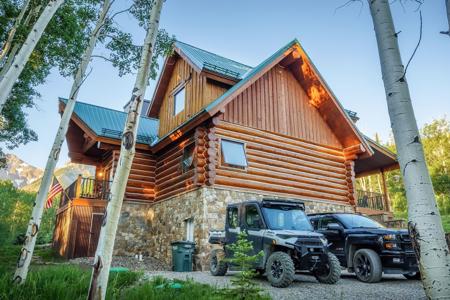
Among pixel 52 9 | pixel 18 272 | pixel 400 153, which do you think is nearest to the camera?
pixel 400 153

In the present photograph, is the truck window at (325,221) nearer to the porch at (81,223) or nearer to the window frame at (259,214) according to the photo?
the window frame at (259,214)

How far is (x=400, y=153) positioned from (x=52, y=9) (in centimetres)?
771

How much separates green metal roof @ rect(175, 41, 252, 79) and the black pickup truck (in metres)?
8.27

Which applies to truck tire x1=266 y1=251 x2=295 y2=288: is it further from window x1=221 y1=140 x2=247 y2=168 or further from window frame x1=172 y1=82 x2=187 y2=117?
window frame x1=172 y1=82 x2=187 y2=117

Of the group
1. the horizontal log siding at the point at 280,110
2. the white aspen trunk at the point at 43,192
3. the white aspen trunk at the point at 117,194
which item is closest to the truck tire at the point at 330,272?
the white aspen trunk at the point at 117,194

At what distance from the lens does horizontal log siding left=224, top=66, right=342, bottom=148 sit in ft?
48.2

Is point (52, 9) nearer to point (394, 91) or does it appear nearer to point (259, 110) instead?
point (394, 91)

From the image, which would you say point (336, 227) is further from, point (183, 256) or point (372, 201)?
point (372, 201)

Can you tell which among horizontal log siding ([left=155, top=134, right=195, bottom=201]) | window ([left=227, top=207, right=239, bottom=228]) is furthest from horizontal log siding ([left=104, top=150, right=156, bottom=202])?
window ([left=227, top=207, right=239, bottom=228])

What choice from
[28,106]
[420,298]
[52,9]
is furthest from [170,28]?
[28,106]

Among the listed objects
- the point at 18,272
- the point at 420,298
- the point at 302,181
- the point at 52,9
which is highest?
the point at 52,9

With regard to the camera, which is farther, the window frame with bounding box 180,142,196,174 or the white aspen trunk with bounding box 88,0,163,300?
the window frame with bounding box 180,142,196,174

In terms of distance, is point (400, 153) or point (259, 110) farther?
point (259, 110)

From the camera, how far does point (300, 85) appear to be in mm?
17422
